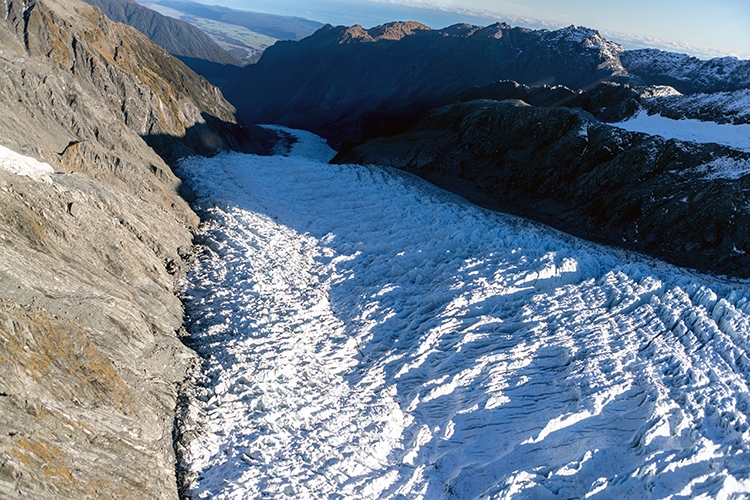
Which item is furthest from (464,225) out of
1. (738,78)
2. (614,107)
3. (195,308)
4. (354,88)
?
(354,88)

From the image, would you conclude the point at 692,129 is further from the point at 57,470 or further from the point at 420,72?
the point at 420,72

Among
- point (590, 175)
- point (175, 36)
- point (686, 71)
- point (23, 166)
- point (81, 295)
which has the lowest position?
point (81, 295)

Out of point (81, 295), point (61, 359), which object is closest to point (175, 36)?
point (81, 295)

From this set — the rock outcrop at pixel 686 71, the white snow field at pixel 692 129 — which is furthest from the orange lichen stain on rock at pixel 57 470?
the rock outcrop at pixel 686 71

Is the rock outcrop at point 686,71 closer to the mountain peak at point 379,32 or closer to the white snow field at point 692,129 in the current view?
the white snow field at point 692,129

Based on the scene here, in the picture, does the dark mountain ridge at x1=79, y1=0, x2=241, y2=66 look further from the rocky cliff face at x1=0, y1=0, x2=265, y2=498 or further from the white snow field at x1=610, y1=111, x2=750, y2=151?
the white snow field at x1=610, y1=111, x2=750, y2=151

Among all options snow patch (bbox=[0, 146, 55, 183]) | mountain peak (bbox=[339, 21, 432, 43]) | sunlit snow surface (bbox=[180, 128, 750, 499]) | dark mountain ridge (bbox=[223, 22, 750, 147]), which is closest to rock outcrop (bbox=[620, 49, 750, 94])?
dark mountain ridge (bbox=[223, 22, 750, 147])
